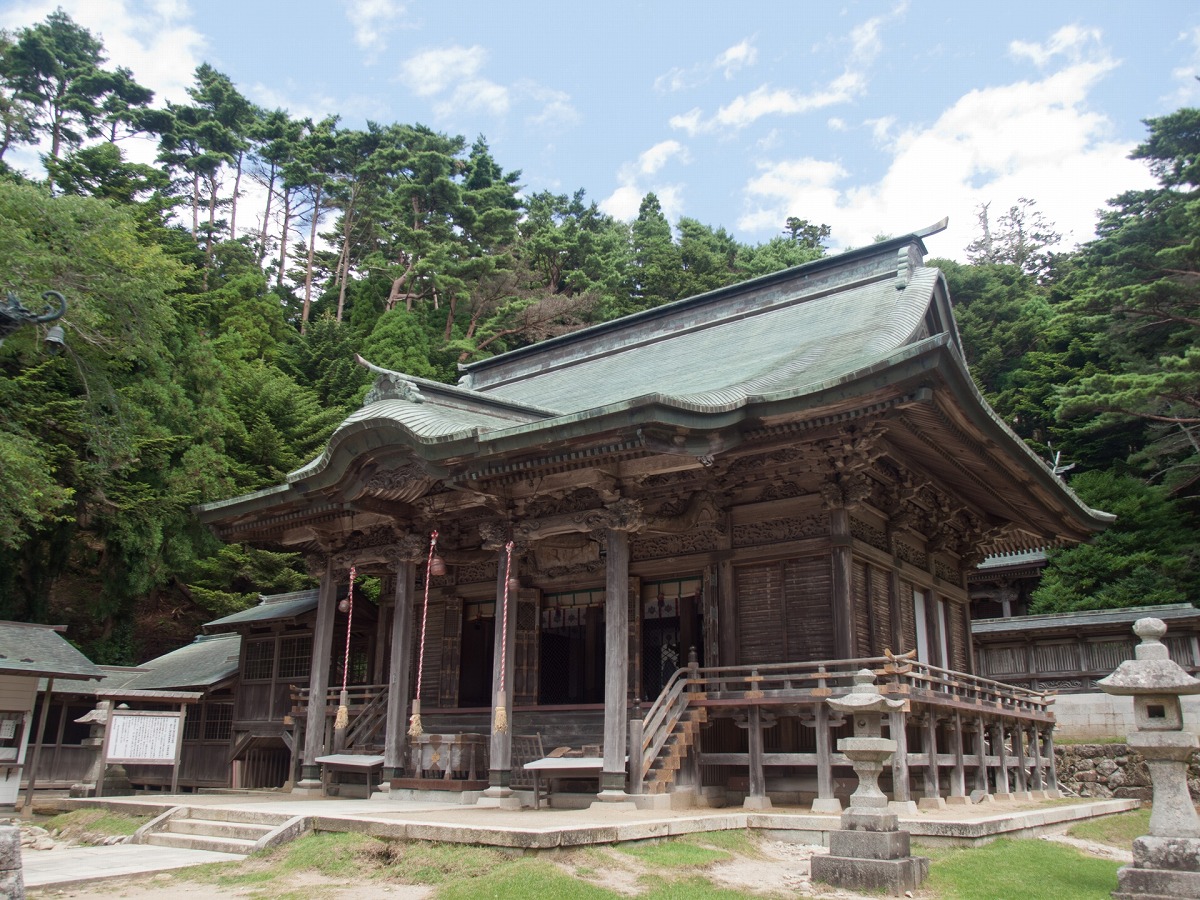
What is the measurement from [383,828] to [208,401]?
2045 cm

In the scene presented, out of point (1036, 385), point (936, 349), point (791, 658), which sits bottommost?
point (791, 658)

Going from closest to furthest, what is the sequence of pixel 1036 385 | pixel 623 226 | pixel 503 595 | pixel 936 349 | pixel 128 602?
pixel 936 349 < pixel 503 595 < pixel 128 602 < pixel 1036 385 < pixel 623 226

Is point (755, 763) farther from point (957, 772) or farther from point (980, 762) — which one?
point (980, 762)

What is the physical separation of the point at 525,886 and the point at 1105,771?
17347 millimetres

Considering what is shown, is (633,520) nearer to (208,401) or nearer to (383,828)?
(383,828)

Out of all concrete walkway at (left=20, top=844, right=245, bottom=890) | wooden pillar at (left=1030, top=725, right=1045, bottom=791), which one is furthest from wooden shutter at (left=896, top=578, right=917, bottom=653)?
concrete walkway at (left=20, top=844, right=245, bottom=890)

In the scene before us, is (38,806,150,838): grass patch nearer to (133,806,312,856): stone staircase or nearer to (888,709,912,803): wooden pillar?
(133,806,312,856): stone staircase

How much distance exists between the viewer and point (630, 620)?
1368 cm

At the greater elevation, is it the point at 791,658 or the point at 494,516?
the point at 494,516

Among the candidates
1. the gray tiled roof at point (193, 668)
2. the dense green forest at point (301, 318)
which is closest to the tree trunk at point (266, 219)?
the dense green forest at point (301, 318)

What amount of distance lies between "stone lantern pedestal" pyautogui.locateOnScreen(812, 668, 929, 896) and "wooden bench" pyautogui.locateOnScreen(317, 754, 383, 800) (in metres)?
7.46

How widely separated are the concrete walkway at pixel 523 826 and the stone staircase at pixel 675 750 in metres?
0.38

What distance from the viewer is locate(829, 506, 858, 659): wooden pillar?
11562 mm

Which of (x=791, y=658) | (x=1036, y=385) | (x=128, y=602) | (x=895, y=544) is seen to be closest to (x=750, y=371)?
(x=895, y=544)
